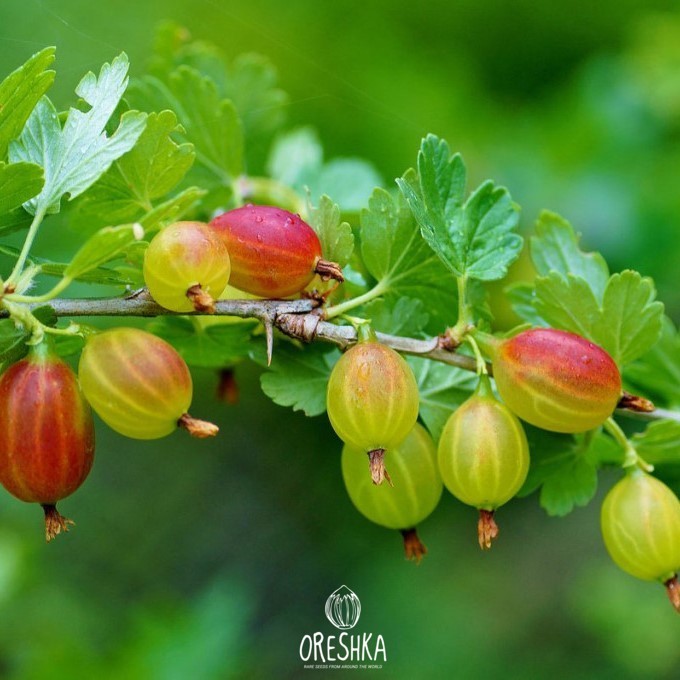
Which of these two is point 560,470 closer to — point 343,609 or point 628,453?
point 628,453

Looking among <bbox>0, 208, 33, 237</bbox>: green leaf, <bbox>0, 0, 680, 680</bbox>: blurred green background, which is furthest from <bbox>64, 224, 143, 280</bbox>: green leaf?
<bbox>0, 0, 680, 680</bbox>: blurred green background

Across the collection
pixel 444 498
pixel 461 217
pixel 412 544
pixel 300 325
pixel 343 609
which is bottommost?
pixel 444 498

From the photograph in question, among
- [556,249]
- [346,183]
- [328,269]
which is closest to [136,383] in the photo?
[328,269]

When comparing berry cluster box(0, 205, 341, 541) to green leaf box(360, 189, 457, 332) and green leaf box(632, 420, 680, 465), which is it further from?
green leaf box(632, 420, 680, 465)

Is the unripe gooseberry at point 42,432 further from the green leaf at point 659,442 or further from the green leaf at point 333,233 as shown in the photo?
the green leaf at point 659,442

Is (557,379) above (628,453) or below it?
above

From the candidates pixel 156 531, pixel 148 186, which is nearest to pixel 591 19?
pixel 156 531
